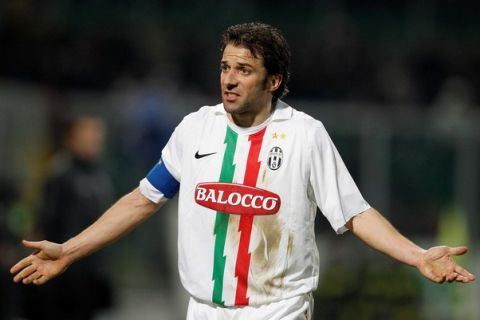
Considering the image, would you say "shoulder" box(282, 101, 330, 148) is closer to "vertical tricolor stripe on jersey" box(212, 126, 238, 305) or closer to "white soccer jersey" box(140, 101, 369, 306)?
"white soccer jersey" box(140, 101, 369, 306)

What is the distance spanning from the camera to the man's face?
610 centimetres

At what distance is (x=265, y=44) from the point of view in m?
6.18

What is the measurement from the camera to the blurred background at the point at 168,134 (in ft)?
36.9

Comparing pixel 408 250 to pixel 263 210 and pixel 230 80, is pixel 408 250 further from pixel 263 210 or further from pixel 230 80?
pixel 230 80

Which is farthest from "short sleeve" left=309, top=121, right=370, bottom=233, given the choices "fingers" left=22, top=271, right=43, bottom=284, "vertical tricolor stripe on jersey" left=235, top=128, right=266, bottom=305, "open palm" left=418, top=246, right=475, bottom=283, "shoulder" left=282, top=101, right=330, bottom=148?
"fingers" left=22, top=271, right=43, bottom=284

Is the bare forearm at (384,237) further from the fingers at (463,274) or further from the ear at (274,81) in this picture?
the ear at (274,81)

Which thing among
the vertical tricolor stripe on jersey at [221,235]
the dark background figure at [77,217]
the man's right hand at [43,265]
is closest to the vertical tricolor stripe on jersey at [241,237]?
the vertical tricolor stripe on jersey at [221,235]

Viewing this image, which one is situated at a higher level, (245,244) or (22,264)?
(245,244)

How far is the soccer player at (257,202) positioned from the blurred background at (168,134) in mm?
4551

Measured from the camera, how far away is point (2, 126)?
12.8 m

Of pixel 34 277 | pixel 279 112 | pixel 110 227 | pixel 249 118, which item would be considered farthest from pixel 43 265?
pixel 279 112

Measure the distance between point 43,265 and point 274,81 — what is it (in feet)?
5.03

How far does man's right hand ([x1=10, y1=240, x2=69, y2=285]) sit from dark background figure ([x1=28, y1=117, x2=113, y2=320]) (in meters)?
4.26

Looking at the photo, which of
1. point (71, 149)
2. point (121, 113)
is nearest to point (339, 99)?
point (121, 113)
